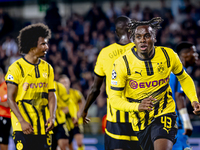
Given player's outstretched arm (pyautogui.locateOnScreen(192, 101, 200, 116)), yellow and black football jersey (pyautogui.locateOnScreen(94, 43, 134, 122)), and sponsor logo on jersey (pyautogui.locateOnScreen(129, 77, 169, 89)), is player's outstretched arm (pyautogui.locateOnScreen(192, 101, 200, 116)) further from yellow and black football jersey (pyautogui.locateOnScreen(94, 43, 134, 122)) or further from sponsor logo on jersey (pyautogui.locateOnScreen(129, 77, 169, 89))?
yellow and black football jersey (pyautogui.locateOnScreen(94, 43, 134, 122))

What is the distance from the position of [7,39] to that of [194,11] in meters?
8.90

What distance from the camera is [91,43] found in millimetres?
14750

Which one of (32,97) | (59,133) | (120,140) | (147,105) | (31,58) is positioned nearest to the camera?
(147,105)

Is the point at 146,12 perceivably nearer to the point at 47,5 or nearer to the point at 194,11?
the point at 194,11

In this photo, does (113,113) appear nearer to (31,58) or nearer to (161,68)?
(161,68)

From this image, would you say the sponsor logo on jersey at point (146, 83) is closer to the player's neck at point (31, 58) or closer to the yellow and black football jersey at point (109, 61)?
the yellow and black football jersey at point (109, 61)

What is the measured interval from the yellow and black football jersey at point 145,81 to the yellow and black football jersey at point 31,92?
1316mm

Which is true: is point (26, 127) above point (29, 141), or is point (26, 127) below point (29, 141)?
above

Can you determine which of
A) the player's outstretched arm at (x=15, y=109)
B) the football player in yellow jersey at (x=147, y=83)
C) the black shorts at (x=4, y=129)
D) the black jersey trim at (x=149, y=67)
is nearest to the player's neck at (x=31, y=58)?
the player's outstretched arm at (x=15, y=109)

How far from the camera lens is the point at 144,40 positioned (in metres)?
3.82

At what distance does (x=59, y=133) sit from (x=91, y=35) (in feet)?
28.1

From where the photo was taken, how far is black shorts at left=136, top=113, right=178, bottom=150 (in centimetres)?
365

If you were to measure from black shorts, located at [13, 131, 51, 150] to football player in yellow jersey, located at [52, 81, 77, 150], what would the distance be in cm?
236

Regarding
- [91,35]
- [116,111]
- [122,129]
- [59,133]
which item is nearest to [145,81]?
[116,111]
